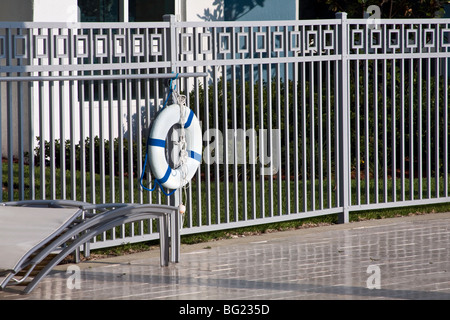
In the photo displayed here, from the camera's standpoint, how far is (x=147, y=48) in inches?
287

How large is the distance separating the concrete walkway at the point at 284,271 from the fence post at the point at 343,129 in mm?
471

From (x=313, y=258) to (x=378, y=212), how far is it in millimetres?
2315

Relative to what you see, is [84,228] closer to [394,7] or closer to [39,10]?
[39,10]

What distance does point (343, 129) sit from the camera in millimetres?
8555

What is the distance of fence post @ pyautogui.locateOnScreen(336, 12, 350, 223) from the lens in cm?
850

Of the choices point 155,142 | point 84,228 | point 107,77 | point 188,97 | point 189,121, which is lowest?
point 84,228

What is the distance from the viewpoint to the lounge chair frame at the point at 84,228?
5.60 meters

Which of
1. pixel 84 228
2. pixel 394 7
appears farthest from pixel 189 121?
pixel 394 7

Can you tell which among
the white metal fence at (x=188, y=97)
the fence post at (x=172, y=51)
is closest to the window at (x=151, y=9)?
the white metal fence at (x=188, y=97)

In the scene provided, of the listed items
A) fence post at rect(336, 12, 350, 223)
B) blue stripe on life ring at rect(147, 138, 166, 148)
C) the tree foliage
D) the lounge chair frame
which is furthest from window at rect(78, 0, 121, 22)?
the lounge chair frame

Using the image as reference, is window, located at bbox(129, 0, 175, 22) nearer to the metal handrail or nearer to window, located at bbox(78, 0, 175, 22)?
window, located at bbox(78, 0, 175, 22)

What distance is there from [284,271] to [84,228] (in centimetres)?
160

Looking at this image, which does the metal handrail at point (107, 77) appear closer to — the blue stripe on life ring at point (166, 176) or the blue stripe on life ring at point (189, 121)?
the blue stripe on life ring at point (189, 121)
